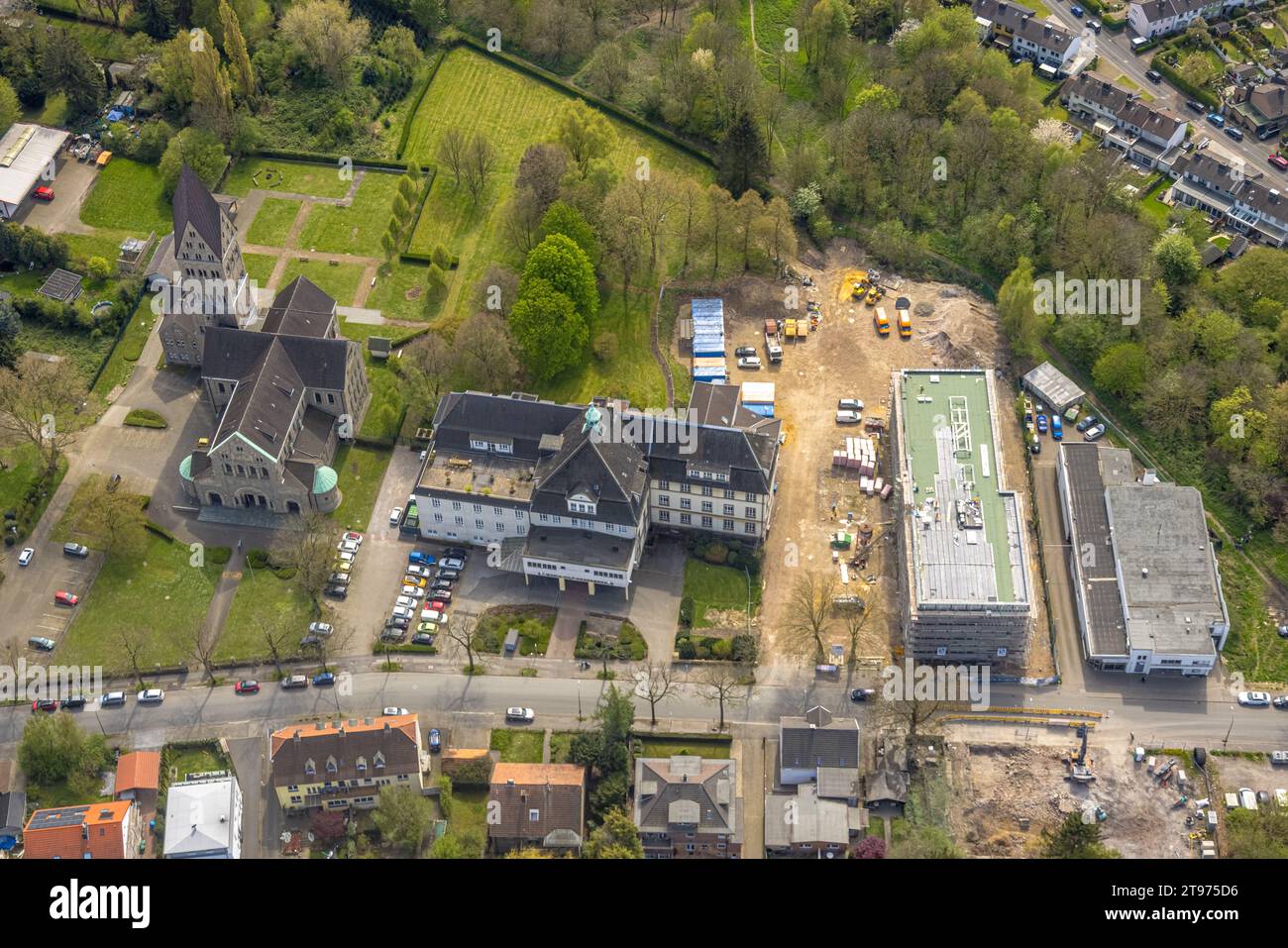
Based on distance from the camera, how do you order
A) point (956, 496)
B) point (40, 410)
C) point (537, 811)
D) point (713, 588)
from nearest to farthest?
point (537, 811) → point (956, 496) → point (713, 588) → point (40, 410)

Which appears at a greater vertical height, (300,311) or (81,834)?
(300,311)

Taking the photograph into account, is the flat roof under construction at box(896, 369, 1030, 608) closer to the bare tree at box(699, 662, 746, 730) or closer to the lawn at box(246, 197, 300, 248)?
the bare tree at box(699, 662, 746, 730)

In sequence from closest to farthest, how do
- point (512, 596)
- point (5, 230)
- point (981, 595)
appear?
point (981, 595) < point (512, 596) < point (5, 230)

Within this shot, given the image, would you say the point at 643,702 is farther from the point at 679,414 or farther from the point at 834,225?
the point at 834,225

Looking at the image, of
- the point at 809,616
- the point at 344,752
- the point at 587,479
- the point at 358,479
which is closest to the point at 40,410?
the point at 358,479

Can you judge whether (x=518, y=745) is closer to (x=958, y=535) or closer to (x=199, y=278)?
(x=958, y=535)

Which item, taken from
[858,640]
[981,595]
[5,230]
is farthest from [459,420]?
[5,230]
